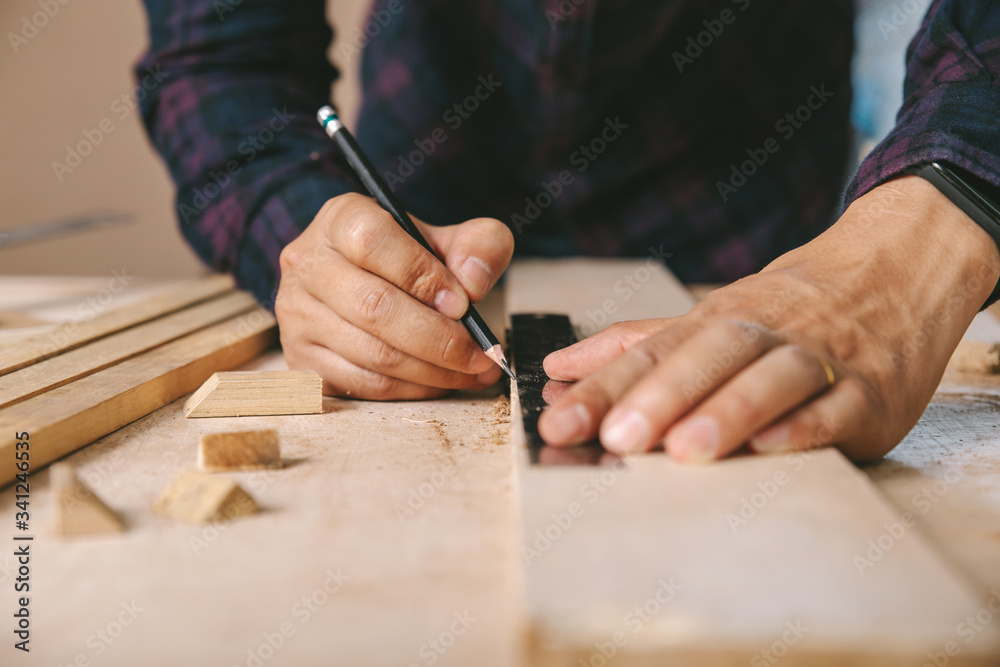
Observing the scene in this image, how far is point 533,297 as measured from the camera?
1487 millimetres

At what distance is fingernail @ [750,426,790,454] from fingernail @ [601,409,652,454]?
109mm

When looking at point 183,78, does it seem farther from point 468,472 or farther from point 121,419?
point 468,472

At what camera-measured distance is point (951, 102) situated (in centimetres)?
100

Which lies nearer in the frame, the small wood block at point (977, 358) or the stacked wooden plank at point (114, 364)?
the stacked wooden plank at point (114, 364)

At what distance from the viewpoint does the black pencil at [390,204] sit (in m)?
0.97

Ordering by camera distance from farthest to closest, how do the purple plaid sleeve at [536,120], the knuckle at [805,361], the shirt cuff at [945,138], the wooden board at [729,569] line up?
the purple plaid sleeve at [536,120], the shirt cuff at [945,138], the knuckle at [805,361], the wooden board at [729,569]

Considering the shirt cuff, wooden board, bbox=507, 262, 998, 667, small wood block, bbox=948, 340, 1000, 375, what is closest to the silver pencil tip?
wooden board, bbox=507, 262, 998, 667

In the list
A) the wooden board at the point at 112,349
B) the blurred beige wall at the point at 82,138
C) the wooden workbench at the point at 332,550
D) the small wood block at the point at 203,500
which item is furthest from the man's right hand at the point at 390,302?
the blurred beige wall at the point at 82,138

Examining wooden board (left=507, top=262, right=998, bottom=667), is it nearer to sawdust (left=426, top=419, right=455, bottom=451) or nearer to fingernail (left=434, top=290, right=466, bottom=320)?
sawdust (left=426, top=419, right=455, bottom=451)

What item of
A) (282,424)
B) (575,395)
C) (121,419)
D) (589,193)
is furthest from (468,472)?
(589,193)

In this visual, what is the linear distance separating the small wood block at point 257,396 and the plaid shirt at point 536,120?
0.45m

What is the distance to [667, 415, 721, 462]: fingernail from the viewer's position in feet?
2.16

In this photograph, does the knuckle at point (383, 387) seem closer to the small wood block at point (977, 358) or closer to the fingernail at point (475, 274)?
the fingernail at point (475, 274)

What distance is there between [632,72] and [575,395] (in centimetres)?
118
